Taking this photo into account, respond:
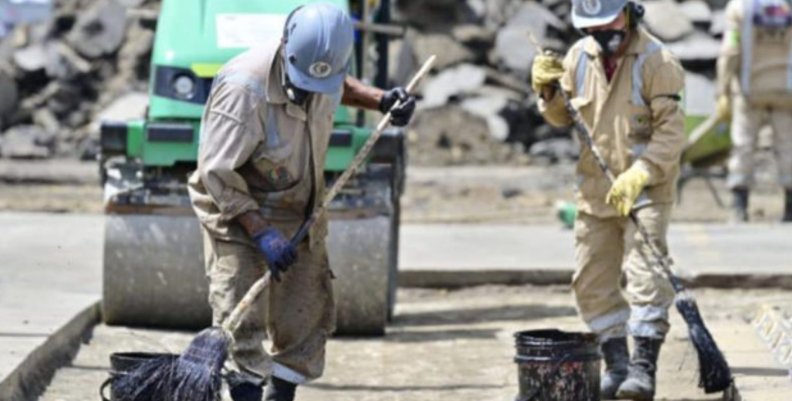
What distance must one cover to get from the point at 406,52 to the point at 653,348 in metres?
6.00

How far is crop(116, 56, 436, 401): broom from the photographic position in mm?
6668

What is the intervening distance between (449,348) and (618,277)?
66.5 inches

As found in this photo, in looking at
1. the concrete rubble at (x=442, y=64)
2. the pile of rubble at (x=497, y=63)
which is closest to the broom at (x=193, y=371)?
the pile of rubble at (x=497, y=63)

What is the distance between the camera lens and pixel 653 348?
8.13 m

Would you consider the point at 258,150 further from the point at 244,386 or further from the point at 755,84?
the point at 755,84

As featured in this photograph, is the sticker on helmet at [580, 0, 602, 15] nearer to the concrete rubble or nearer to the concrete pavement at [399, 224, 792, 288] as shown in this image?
the concrete pavement at [399, 224, 792, 288]

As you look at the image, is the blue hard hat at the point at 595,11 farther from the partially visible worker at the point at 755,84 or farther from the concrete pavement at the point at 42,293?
the partially visible worker at the point at 755,84

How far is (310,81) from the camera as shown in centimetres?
681

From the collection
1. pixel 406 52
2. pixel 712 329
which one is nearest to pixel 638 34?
pixel 712 329

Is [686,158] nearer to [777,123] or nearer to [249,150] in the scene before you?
[777,123]

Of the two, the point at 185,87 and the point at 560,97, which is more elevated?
the point at 560,97

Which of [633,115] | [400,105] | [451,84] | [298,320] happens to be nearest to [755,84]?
[633,115]

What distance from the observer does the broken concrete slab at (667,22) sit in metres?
24.7

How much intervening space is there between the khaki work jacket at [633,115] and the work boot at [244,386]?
2.02 m
